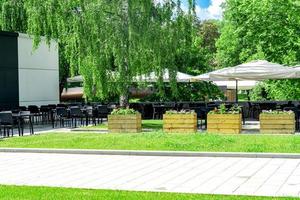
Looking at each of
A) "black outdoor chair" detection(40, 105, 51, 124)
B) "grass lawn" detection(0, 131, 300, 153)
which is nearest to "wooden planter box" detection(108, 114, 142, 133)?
"grass lawn" detection(0, 131, 300, 153)

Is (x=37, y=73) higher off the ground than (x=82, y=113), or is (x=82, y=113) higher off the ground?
(x=37, y=73)

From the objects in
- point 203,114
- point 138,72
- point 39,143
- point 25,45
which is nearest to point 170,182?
point 39,143

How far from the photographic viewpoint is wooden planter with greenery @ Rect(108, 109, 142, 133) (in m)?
19.1

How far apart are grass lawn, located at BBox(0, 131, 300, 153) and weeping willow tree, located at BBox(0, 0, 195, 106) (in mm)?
4917

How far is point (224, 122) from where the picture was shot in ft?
59.5

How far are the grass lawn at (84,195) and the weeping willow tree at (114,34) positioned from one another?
41.0 feet

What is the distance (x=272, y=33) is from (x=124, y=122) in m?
22.9

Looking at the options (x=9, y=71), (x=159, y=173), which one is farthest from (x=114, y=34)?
(x=159, y=173)

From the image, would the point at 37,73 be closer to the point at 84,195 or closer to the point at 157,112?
the point at 157,112

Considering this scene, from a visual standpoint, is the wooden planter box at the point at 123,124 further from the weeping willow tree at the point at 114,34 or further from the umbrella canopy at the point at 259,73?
the umbrella canopy at the point at 259,73

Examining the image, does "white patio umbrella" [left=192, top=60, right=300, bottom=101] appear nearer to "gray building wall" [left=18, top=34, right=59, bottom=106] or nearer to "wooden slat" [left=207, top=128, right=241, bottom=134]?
"wooden slat" [left=207, top=128, right=241, bottom=134]

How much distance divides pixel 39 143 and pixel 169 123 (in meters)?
4.69

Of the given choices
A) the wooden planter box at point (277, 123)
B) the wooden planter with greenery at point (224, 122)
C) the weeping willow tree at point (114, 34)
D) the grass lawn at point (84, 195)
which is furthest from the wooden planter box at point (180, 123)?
the grass lawn at point (84, 195)

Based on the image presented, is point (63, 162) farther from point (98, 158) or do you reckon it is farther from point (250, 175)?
point (250, 175)
